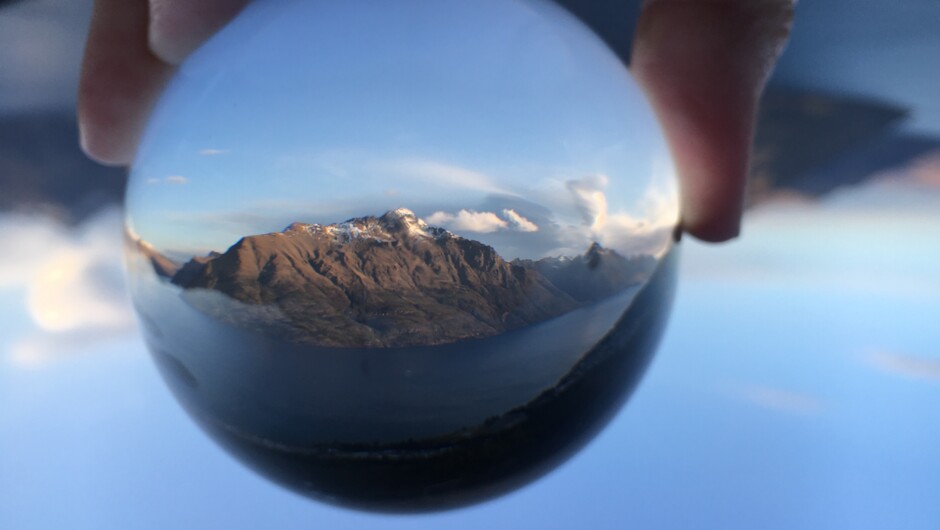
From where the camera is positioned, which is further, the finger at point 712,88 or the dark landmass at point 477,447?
the finger at point 712,88

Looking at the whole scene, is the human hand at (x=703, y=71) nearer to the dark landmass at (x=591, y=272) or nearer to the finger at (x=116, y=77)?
the finger at (x=116, y=77)

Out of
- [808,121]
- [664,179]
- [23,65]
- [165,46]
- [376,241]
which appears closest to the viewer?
[376,241]

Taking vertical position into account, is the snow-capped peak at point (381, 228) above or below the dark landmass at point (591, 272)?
above

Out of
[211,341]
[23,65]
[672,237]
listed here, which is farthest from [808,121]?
[23,65]

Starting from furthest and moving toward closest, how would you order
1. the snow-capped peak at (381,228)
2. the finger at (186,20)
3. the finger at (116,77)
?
the finger at (116,77)
the finger at (186,20)
the snow-capped peak at (381,228)

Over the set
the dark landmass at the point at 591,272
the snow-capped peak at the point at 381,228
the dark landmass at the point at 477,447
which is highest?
the snow-capped peak at the point at 381,228

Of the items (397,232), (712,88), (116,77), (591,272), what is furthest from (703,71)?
(116,77)

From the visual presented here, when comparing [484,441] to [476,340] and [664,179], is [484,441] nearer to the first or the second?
[476,340]

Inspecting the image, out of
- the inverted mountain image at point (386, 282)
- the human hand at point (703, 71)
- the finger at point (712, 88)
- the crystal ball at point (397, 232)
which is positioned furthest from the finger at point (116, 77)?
the finger at point (712, 88)
